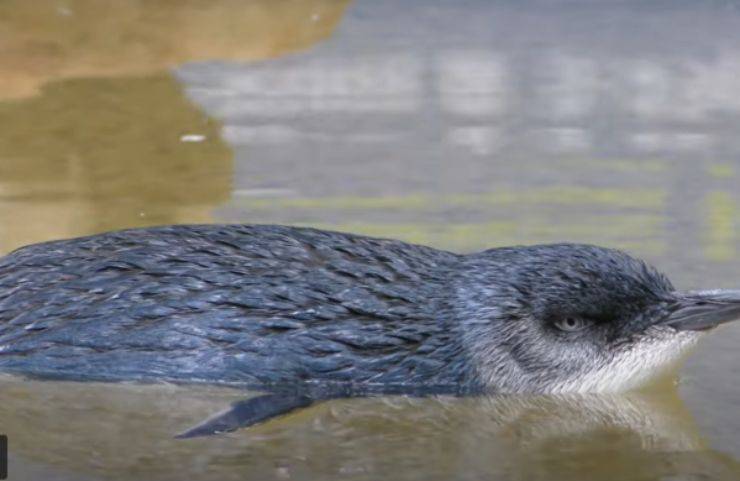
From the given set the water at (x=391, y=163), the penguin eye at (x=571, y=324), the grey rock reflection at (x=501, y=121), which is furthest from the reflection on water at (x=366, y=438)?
the grey rock reflection at (x=501, y=121)

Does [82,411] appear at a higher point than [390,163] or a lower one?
lower

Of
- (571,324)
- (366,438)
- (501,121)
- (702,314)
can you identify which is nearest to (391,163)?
(501,121)

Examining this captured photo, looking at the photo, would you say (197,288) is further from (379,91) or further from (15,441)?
(379,91)

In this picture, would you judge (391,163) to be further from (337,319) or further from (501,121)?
(337,319)

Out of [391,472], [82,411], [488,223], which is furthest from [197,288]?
[488,223]

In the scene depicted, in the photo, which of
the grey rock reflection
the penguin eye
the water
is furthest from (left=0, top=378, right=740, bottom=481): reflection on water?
the grey rock reflection
